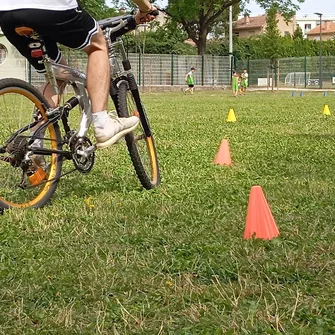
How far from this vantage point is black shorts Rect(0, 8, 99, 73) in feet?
12.2

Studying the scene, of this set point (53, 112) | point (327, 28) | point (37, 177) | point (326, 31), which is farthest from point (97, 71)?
point (327, 28)

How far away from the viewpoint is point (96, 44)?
3984mm

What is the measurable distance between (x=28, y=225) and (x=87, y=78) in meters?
0.99

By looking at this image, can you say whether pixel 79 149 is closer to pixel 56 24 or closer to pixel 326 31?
pixel 56 24

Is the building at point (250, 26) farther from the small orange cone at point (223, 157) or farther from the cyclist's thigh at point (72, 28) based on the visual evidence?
the cyclist's thigh at point (72, 28)

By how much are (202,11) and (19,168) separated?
169ft

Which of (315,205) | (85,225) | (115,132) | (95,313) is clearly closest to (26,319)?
(95,313)

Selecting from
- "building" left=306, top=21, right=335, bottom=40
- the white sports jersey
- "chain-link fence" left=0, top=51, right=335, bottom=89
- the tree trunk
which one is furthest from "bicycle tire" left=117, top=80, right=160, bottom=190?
"building" left=306, top=21, right=335, bottom=40

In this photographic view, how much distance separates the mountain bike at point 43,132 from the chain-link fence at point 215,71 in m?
29.2

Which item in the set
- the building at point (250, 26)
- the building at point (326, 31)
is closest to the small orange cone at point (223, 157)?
the building at point (250, 26)

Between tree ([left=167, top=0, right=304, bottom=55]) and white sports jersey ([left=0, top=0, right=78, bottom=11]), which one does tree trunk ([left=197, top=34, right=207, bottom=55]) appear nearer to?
tree ([left=167, top=0, right=304, bottom=55])

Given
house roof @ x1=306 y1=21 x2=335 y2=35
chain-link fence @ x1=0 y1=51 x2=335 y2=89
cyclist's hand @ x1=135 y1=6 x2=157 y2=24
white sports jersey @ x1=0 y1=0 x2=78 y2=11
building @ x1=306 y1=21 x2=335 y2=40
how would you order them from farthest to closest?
house roof @ x1=306 y1=21 x2=335 y2=35 → building @ x1=306 y1=21 x2=335 y2=40 → chain-link fence @ x1=0 y1=51 x2=335 y2=89 → cyclist's hand @ x1=135 y1=6 x2=157 y2=24 → white sports jersey @ x1=0 y1=0 x2=78 y2=11

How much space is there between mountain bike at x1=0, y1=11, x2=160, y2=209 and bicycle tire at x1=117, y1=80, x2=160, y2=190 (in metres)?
0.04

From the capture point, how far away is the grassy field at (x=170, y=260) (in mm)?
2217
